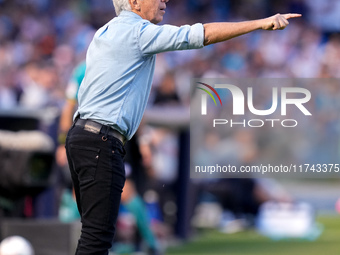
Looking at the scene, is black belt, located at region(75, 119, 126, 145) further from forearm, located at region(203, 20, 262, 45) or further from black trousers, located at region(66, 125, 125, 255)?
forearm, located at region(203, 20, 262, 45)

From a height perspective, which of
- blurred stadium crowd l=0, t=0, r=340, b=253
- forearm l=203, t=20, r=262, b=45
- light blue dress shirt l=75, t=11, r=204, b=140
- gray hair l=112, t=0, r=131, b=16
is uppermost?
blurred stadium crowd l=0, t=0, r=340, b=253

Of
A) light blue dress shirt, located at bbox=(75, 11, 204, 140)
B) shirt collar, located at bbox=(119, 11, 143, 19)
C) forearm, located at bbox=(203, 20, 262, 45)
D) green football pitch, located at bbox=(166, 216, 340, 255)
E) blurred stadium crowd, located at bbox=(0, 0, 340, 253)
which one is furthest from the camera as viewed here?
blurred stadium crowd, located at bbox=(0, 0, 340, 253)

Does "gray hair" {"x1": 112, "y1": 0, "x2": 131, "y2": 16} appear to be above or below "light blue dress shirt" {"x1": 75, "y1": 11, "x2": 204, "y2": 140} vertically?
above

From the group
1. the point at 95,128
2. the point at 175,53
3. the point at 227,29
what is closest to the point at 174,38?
the point at 227,29

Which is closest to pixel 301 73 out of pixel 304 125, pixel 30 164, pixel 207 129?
pixel 304 125

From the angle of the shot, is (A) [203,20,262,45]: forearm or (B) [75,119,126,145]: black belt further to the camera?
(B) [75,119,126,145]: black belt

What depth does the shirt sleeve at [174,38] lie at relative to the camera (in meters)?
4.15

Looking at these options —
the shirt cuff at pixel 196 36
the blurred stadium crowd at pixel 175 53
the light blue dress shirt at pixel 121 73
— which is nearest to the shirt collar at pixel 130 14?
the light blue dress shirt at pixel 121 73

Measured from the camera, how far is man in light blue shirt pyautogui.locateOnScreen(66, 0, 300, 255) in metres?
4.30

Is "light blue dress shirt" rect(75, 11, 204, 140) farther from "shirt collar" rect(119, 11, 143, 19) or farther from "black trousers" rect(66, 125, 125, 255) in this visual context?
"black trousers" rect(66, 125, 125, 255)

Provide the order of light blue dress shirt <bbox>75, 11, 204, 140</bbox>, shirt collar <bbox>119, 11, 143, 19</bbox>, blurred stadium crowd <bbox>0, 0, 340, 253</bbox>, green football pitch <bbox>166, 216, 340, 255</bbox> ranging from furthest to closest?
blurred stadium crowd <bbox>0, 0, 340, 253</bbox> < green football pitch <bbox>166, 216, 340, 255</bbox> < shirt collar <bbox>119, 11, 143, 19</bbox> < light blue dress shirt <bbox>75, 11, 204, 140</bbox>

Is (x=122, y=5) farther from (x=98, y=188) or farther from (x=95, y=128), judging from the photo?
Result: (x=98, y=188)

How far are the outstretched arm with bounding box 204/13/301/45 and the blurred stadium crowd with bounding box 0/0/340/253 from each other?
6.43 metres

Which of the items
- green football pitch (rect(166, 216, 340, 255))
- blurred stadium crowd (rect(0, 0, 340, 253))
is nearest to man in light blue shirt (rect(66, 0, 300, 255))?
green football pitch (rect(166, 216, 340, 255))
